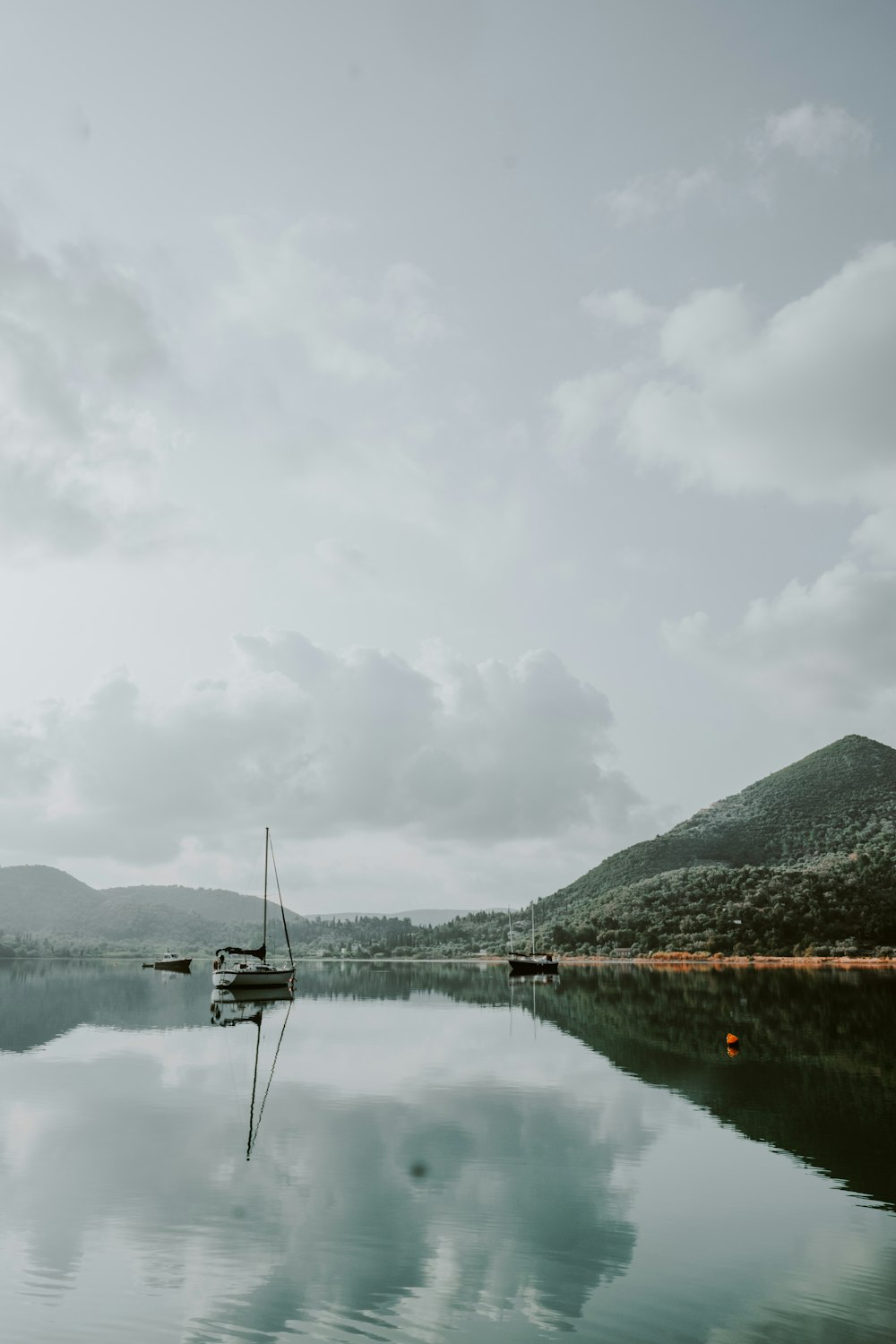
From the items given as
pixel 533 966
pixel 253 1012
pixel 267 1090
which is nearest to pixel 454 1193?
pixel 267 1090

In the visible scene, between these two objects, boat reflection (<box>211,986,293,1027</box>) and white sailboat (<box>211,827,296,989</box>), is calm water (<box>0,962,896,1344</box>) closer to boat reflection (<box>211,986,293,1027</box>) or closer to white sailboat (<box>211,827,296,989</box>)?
boat reflection (<box>211,986,293,1027</box>)

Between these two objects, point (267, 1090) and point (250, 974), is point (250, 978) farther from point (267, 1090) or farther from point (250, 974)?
point (267, 1090)

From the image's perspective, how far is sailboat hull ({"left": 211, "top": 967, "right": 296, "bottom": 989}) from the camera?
365 feet

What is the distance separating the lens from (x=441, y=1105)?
37781 mm

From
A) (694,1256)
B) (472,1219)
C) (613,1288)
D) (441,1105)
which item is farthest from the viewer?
(441,1105)

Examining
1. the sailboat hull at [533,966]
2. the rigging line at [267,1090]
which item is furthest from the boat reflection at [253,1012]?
the sailboat hull at [533,966]

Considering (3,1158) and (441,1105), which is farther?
(441,1105)

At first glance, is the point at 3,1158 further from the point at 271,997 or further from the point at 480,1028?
the point at 271,997

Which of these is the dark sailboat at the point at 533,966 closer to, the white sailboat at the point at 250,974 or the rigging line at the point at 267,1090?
the white sailboat at the point at 250,974

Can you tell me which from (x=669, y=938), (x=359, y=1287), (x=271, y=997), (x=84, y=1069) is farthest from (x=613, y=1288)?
(x=669, y=938)

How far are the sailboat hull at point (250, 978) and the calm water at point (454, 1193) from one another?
57181 mm

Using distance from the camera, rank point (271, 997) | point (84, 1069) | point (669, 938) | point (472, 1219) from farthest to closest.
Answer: point (669, 938)
point (271, 997)
point (84, 1069)
point (472, 1219)

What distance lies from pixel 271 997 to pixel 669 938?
338ft

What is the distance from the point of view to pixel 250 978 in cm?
11225
